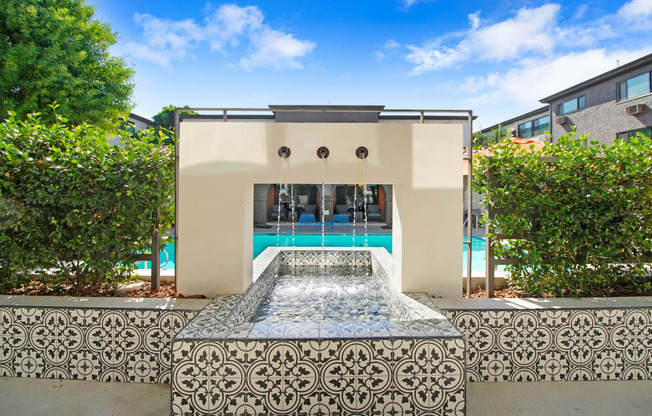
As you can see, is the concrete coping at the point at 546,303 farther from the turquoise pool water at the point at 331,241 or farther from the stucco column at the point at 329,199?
the stucco column at the point at 329,199

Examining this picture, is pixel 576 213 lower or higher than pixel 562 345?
higher

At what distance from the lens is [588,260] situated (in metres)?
3.87

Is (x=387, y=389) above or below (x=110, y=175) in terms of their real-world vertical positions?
below

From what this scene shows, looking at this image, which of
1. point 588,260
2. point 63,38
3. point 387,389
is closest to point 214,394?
point 387,389

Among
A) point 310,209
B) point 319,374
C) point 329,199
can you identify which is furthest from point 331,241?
point 319,374

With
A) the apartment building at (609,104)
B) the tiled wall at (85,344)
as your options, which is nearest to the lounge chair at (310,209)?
the apartment building at (609,104)

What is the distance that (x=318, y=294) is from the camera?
548cm

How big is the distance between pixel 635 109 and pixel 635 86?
4.45ft

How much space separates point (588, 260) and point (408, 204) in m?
2.17

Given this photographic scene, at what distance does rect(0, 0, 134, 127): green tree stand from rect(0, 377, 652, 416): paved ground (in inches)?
307

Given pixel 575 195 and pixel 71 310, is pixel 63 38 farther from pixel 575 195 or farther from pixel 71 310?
pixel 575 195

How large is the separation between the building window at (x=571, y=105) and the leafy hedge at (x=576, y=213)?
1894 cm

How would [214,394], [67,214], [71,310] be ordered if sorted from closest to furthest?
[214,394], [71,310], [67,214]

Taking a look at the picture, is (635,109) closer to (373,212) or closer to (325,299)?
(373,212)
